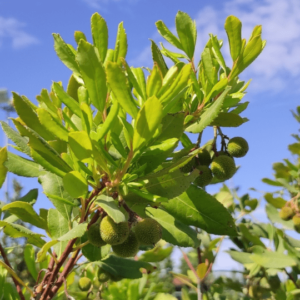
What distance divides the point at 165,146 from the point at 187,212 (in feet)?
0.99

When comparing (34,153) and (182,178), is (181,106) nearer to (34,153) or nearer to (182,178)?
(182,178)

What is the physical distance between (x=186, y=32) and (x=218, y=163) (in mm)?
550

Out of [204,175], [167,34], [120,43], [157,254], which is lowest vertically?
[157,254]

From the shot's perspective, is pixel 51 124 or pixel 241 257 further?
pixel 241 257

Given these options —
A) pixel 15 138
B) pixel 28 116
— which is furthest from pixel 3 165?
pixel 28 116

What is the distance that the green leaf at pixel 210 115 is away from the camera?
3.69 feet

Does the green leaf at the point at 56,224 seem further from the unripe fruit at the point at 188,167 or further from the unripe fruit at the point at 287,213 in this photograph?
the unripe fruit at the point at 287,213

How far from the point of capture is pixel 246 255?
111 inches

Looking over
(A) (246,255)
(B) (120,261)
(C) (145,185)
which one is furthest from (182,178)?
(A) (246,255)

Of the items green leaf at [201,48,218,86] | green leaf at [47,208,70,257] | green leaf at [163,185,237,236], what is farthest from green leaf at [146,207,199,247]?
green leaf at [201,48,218,86]

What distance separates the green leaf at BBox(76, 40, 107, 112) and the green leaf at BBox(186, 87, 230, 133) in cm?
33

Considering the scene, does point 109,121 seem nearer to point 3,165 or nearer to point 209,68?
point 209,68

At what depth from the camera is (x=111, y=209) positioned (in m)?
0.96

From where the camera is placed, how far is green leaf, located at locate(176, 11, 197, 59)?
1.43 meters
